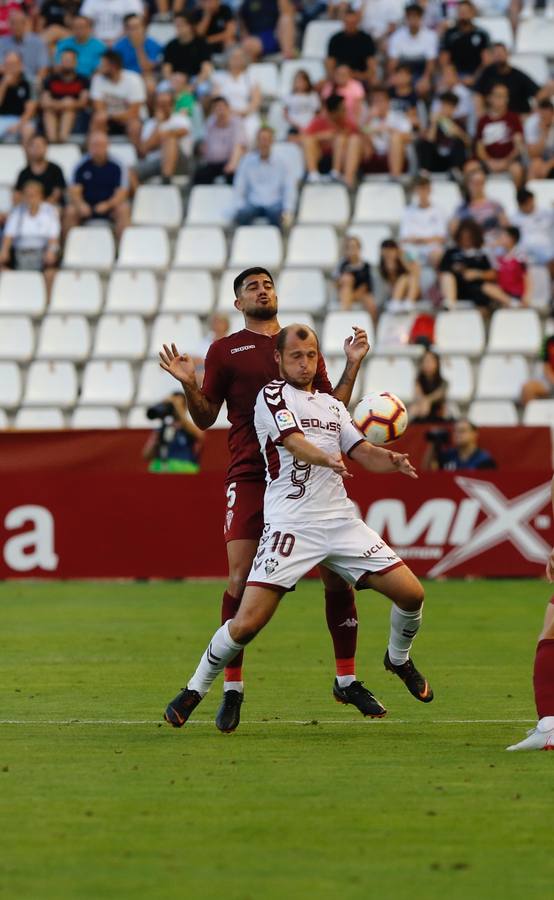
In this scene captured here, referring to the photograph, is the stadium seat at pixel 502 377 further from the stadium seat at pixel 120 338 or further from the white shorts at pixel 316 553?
the white shorts at pixel 316 553

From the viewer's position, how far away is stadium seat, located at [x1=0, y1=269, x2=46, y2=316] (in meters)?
23.0

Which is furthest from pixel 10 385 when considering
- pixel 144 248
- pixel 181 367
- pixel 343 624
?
pixel 181 367

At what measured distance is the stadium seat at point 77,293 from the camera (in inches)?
900

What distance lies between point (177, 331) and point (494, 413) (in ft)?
14.0

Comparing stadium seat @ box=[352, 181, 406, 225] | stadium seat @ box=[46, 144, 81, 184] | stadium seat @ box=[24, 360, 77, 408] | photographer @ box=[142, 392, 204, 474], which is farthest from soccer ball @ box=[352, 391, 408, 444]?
stadium seat @ box=[46, 144, 81, 184]

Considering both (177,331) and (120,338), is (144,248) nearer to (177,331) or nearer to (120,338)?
(120,338)

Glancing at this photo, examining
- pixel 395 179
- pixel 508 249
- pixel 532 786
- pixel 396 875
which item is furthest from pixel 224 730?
pixel 395 179

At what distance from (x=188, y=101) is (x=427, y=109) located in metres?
3.30

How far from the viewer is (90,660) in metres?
12.2

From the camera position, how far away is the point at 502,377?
68.3 feet

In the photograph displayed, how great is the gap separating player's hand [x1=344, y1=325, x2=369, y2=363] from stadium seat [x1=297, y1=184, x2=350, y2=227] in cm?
1402

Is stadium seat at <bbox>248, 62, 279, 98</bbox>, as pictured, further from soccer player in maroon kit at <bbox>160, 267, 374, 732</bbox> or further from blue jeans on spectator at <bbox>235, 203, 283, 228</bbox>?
soccer player in maroon kit at <bbox>160, 267, 374, 732</bbox>

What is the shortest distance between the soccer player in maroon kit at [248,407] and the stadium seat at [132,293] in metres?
13.5

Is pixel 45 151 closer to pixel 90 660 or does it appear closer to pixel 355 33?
pixel 355 33
